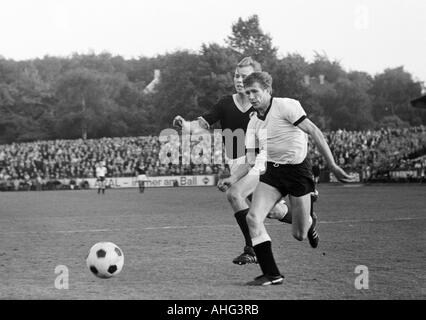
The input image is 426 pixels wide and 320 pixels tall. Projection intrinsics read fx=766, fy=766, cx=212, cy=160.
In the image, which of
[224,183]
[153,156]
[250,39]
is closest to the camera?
[224,183]

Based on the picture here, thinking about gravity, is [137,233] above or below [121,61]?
below

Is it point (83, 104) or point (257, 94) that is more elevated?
point (83, 104)

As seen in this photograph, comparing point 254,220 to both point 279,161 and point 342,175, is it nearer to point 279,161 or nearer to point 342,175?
point 279,161

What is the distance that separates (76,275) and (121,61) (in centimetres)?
13572

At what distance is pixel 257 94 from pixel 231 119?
2.54 metres

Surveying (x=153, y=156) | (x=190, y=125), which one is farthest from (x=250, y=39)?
(x=190, y=125)

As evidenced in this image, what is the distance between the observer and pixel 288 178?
8.49m

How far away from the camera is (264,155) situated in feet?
28.6

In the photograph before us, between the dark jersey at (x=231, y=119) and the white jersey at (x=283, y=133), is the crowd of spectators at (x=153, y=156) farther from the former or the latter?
the white jersey at (x=283, y=133)

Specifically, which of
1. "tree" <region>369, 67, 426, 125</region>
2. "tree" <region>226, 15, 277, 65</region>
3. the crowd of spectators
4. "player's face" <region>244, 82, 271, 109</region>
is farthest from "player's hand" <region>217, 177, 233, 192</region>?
"tree" <region>369, 67, 426, 125</region>

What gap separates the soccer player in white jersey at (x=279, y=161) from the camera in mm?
8031

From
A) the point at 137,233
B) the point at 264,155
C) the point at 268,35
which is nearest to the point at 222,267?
the point at 264,155

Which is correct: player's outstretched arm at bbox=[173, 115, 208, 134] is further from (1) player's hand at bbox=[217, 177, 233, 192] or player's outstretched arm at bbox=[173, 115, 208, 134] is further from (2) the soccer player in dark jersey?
(1) player's hand at bbox=[217, 177, 233, 192]
